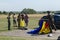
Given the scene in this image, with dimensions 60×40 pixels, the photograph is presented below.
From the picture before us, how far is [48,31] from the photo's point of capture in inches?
792

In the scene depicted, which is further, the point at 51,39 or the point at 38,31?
the point at 38,31

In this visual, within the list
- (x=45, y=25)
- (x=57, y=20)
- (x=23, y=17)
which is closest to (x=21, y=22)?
(x=23, y=17)

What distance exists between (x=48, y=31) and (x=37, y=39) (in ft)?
10.4

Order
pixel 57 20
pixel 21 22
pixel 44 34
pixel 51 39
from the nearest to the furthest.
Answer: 1. pixel 51 39
2. pixel 44 34
3. pixel 57 20
4. pixel 21 22

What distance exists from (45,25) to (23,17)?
7.14 meters

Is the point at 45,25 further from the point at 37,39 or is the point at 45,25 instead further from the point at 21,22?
the point at 21,22

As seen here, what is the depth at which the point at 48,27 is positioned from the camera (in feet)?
66.2

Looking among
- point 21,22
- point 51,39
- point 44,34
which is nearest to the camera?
point 51,39

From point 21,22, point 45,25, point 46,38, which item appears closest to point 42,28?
point 45,25

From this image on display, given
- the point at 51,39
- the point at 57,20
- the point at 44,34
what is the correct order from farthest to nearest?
the point at 57,20 < the point at 44,34 < the point at 51,39

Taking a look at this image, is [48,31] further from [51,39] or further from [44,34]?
[51,39]

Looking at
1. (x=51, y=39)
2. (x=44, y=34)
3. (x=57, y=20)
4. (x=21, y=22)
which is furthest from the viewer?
(x=21, y=22)

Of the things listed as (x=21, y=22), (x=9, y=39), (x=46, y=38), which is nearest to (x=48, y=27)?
(x=46, y=38)

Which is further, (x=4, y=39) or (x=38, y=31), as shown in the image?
(x=38, y=31)
